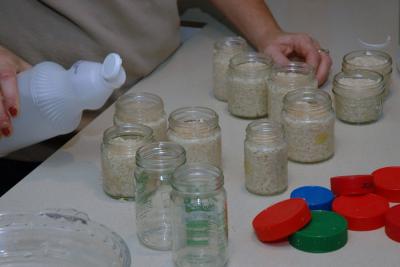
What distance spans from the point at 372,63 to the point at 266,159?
43cm

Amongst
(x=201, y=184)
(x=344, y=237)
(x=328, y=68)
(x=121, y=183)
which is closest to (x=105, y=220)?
(x=121, y=183)

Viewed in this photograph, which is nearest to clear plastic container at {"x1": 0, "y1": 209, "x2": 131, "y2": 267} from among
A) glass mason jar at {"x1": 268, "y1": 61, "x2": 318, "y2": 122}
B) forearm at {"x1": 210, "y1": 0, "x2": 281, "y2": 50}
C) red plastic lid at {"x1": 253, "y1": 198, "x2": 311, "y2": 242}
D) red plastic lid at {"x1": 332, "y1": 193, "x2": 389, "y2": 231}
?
red plastic lid at {"x1": 253, "y1": 198, "x2": 311, "y2": 242}

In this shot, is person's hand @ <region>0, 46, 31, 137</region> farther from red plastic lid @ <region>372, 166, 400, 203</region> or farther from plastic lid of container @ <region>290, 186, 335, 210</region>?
red plastic lid @ <region>372, 166, 400, 203</region>

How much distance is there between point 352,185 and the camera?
1.10 meters

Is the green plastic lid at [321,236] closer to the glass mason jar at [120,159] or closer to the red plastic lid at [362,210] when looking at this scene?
the red plastic lid at [362,210]

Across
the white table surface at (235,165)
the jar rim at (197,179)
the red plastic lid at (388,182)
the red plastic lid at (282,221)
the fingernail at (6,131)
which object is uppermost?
the jar rim at (197,179)

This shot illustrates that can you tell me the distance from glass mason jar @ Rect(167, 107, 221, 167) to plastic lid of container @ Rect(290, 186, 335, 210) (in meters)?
0.15

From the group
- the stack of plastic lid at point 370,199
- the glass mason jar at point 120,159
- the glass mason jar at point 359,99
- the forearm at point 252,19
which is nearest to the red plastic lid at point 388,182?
the stack of plastic lid at point 370,199

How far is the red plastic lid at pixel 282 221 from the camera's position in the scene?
1011mm

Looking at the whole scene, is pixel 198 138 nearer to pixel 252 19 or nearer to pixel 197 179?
pixel 197 179

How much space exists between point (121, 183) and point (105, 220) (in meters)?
0.07

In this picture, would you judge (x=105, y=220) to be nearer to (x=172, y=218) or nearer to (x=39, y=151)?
(x=172, y=218)

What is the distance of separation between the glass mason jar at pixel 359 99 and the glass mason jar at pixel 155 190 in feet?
1.32

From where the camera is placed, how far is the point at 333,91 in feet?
4.55
